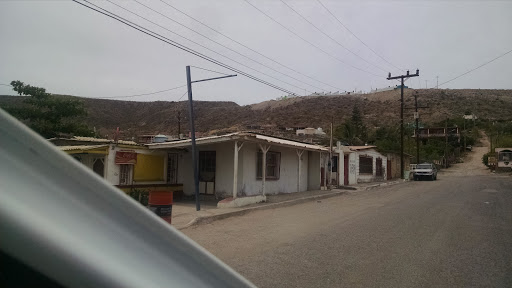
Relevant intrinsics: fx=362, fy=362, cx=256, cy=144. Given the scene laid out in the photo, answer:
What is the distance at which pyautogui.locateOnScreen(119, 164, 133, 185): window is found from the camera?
14414 millimetres

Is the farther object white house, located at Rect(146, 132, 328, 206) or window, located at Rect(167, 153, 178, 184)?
window, located at Rect(167, 153, 178, 184)

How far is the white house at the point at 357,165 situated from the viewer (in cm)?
2461

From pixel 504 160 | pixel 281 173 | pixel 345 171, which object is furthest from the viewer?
pixel 504 160

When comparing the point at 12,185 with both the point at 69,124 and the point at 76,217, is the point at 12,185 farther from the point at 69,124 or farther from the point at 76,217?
the point at 69,124

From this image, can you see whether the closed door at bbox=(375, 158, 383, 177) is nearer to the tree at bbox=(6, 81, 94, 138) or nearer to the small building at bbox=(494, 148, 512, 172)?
the small building at bbox=(494, 148, 512, 172)

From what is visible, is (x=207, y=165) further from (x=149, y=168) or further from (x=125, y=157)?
(x=125, y=157)

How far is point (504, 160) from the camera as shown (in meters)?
42.9

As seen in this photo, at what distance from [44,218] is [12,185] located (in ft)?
0.26

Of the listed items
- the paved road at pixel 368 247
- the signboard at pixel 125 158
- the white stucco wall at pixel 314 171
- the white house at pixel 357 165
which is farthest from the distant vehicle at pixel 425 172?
the signboard at pixel 125 158

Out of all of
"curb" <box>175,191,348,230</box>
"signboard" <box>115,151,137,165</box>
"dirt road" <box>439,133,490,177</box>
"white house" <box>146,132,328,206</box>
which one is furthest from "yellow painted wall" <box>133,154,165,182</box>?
"dirt road" <box>439,133,490,177</box>

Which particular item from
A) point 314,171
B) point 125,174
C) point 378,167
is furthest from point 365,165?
point 125,174

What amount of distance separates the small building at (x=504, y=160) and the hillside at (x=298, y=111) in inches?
914

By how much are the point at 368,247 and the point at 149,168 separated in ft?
36.5

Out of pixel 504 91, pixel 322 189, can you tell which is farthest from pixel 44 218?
pixel 504 91
